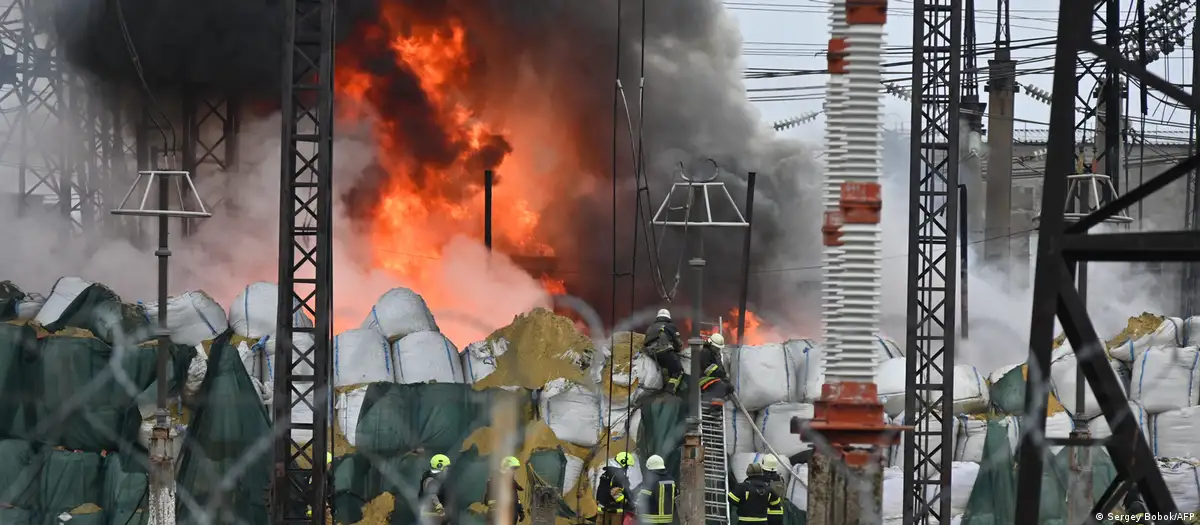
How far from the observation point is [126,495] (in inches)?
588

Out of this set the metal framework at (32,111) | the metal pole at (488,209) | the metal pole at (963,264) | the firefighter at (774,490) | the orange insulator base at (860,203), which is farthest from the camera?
the metal pole at (488,209)

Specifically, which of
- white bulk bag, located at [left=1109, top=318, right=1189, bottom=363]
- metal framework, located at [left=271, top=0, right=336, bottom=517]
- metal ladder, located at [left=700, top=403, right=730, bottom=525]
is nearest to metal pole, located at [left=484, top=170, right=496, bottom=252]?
metal ladder, located at [left=700, top=403, right=730, bottom=525]

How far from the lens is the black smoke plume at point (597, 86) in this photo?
2669cm

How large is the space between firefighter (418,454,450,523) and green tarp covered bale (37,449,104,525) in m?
3.42

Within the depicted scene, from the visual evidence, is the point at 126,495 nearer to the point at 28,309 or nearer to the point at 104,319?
the point at 104,319

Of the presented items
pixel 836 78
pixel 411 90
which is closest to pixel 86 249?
pixel 411 90

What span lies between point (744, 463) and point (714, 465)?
19.7 inches

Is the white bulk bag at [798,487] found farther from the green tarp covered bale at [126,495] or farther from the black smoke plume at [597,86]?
the black smoke plume at [597,86]

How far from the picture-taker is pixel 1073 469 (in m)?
15.5

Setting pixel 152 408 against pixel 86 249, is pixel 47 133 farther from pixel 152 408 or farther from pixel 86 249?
pixel 152 408

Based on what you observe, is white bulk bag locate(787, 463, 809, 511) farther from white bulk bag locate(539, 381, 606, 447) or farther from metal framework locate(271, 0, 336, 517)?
metal framework locate(271, 0, 336, 517)

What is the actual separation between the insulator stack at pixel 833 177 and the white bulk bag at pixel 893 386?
10.1 m

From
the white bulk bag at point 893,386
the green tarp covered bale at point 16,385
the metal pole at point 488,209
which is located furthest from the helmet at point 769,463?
the metal pole at point 488,209

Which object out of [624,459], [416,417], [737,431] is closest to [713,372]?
[737,431]
